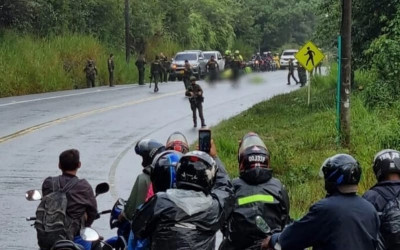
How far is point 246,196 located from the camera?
5.92 meters

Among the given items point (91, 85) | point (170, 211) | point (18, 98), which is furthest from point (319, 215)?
point (91, 85)

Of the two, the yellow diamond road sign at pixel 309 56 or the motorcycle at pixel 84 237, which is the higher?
the yellow diamond road sign at pixel 309 56

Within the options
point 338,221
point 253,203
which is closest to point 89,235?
point 253,203

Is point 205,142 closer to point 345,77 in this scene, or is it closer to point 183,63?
point 345,77

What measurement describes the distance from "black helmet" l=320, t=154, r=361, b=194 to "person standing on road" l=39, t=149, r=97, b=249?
2.34m

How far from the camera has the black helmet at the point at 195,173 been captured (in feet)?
17.1

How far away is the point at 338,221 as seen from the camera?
16.5 feet

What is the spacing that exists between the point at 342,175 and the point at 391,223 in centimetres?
80

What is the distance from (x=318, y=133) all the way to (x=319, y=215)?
1423 cm

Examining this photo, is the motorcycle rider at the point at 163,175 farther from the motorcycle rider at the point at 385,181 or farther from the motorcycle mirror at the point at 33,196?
the motorcycle rider at the point at 385,181

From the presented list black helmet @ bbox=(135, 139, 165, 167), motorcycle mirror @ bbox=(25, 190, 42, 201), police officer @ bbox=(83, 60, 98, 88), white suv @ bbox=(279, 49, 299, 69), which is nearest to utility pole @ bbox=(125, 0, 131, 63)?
police officer @ bbox=(83, 60, 98, 88)

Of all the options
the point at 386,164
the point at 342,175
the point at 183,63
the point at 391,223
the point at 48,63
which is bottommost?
the point at 183,63

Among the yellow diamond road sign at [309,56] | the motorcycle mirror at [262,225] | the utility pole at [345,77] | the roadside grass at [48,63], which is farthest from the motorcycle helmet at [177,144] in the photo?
the roadside grass at [48,63]

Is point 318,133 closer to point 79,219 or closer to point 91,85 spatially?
point 79,219
